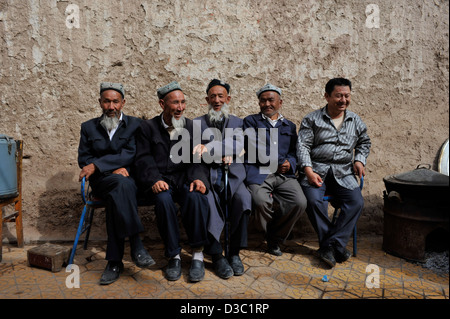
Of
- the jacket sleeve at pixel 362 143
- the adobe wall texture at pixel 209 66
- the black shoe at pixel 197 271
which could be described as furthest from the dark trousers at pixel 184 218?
the jacket sleeve at pixel 362 143

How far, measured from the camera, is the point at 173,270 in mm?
2891

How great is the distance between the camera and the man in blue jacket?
11.0 ft

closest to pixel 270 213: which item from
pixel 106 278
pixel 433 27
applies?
pixel 106 278

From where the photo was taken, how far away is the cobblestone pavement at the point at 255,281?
2.62 meters

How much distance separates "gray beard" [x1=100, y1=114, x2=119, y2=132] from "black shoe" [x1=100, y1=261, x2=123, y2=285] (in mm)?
1447

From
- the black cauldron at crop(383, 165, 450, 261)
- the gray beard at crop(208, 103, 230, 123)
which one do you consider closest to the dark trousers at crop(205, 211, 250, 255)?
the gray beard at crop(208, 103, 230, 123)

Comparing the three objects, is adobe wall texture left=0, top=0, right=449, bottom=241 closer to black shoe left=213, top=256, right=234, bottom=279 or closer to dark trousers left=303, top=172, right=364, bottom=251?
dark trousers left=303, top=172, right=364, bottom=251

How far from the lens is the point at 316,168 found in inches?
141

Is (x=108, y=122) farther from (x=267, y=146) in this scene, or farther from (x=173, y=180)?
(x=267, y=146)

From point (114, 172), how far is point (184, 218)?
92cm

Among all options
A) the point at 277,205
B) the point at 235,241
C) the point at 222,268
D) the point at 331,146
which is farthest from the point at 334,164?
the point at 222,268

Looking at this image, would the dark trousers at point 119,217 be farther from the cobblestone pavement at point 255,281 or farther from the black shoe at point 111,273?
the cobblestone pavement at point 255,281

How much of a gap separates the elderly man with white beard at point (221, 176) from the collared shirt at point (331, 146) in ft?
2.53

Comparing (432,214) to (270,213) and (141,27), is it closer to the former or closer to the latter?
(270,213)
